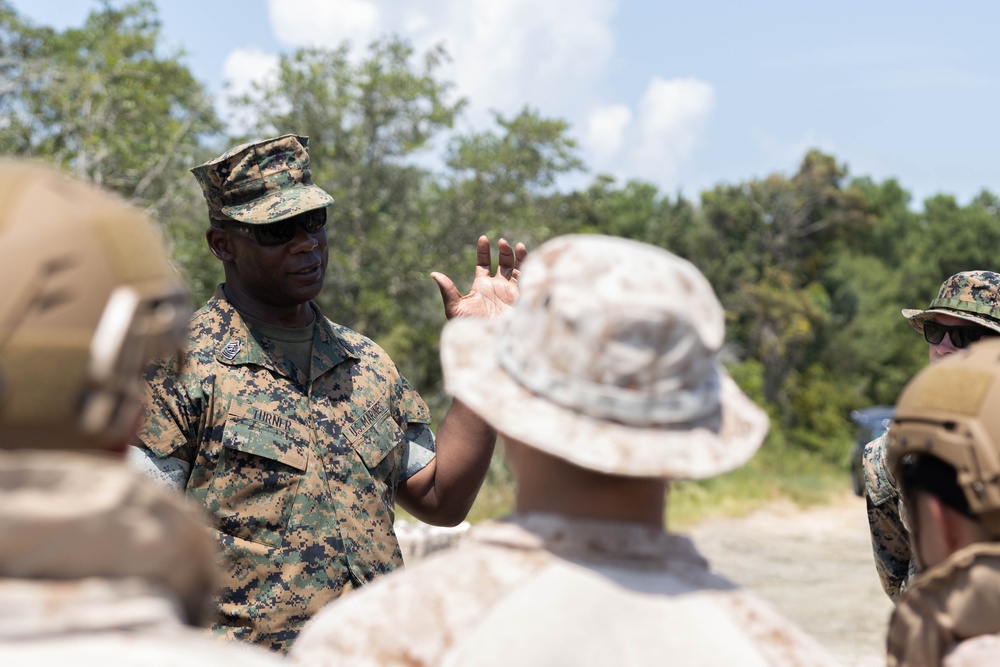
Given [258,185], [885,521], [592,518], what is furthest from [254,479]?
[885,521]

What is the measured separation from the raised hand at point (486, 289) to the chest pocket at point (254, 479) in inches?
23.8

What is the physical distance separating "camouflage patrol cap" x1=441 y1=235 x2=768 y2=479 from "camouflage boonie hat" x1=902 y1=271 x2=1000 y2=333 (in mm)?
2427

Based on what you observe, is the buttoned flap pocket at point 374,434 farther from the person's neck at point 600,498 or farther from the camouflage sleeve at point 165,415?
the person's neck at point 600,498

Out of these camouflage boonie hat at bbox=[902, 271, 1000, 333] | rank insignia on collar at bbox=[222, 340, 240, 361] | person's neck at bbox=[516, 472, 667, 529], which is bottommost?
rank insignia on collar at bbox=[222, 340, 240, 361]

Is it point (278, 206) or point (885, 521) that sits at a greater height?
point (278, 206)

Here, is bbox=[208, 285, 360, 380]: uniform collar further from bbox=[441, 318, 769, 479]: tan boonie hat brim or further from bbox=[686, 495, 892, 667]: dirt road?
bbox=[686, 495, 892, 667]: dirt road

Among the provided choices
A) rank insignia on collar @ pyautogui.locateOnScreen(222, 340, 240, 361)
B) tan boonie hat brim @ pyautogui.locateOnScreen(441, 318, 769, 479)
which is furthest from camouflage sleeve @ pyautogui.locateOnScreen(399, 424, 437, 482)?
tan boonie hat brim @ pyautogui.locateOnScreen(441, 318, 769, 479)

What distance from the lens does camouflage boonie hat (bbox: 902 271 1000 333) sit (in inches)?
146

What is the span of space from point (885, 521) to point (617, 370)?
2.50 m

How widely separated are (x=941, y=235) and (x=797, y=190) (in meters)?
20.0

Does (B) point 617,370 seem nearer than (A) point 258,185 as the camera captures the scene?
Yes

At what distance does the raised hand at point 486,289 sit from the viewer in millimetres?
3150

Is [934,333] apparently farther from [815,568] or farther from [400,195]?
[400,195]

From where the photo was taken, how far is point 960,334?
148 inches
